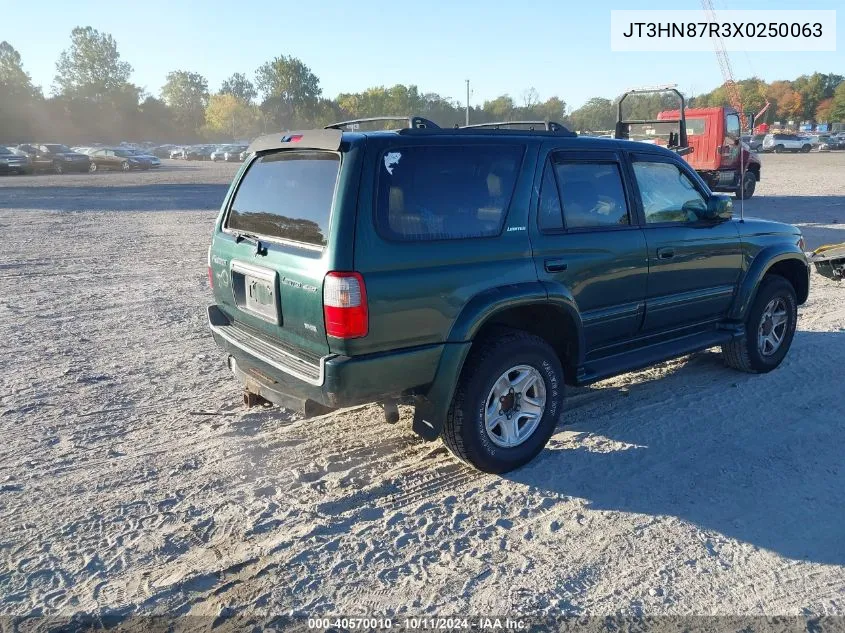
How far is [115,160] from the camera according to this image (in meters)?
40.7

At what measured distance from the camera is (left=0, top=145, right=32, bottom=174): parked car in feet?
111

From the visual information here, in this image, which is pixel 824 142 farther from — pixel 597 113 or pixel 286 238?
pixel 286 238

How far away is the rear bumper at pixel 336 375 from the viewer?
3.42 meters

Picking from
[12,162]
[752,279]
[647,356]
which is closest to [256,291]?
[647,356]

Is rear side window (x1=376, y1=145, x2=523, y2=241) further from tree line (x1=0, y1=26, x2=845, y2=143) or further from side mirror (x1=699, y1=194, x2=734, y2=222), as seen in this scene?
tree line (x1=0, y1=26, x2=845, y2=143)

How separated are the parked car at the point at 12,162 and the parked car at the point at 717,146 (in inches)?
1261

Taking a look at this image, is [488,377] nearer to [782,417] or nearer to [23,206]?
[782,417]

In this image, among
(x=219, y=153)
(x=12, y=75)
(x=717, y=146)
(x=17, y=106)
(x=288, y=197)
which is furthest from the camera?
(x=12, y=75)

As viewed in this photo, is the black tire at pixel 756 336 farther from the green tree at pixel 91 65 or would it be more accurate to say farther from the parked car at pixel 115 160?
the green tree at pixel 91 65

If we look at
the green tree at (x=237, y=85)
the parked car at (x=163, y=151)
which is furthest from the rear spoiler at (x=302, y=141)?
the green tree at (x=237, y=85)

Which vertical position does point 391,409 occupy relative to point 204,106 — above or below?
below

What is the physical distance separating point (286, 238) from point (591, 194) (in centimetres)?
203

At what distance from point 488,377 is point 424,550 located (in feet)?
3.43

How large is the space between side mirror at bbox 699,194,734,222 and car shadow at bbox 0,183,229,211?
1634 centimetres
